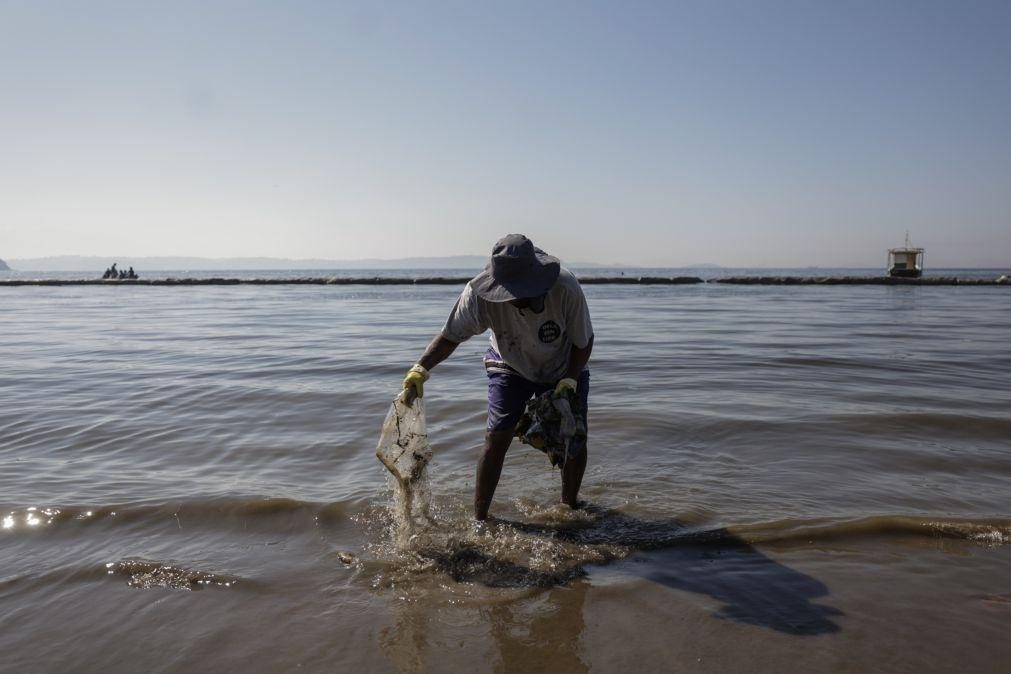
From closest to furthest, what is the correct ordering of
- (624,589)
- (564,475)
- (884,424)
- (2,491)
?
(624,589) → (564,475) → (2,491) → (884,424)

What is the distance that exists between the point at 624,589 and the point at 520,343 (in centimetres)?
139

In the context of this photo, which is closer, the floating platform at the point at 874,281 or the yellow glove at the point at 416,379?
the yellow glove at the point at 416,379

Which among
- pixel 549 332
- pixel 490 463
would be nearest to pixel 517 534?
pixel 490 463

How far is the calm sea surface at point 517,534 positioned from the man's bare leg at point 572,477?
0.37 feet

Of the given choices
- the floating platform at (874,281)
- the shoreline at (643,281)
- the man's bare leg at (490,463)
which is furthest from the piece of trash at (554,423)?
the floating platform at (874,281)

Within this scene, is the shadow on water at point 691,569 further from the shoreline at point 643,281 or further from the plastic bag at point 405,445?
the shoreline at point 643,281

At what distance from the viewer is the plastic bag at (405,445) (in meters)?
3.89

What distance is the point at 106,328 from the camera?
16.0 m

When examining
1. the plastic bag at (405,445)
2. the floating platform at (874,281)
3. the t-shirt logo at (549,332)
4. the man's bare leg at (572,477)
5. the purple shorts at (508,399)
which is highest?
the floating platform at (874,281)

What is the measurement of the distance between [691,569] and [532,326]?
146 centimetres

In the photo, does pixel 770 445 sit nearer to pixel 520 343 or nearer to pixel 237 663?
pixel 520 343

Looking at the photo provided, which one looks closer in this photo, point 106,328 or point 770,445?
point 770,445

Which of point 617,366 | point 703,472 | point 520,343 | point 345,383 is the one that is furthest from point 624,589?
point 617,366

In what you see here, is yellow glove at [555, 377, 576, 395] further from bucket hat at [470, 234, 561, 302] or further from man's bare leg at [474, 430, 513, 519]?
bucket hat at [470, 234, 561, 302]
